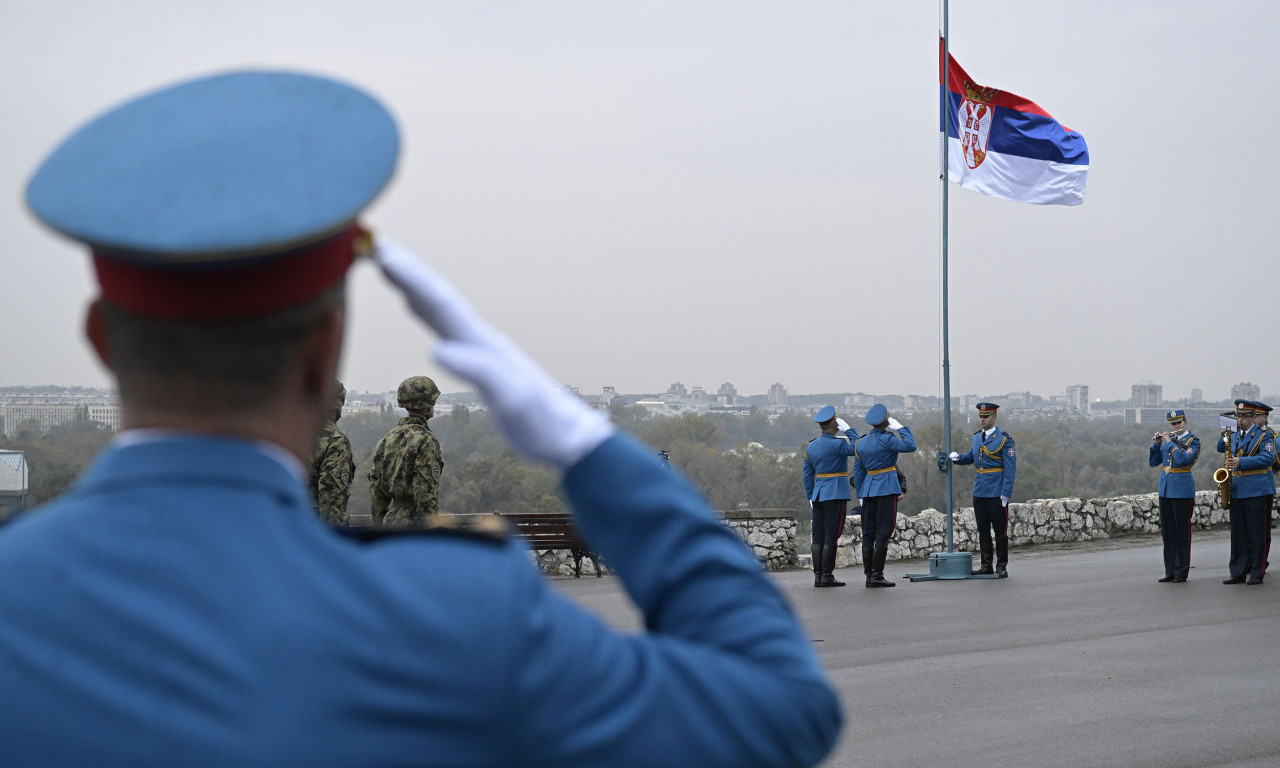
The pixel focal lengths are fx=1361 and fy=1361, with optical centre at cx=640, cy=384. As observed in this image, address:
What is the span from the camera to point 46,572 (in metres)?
1.10

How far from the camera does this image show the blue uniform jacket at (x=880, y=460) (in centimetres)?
1476

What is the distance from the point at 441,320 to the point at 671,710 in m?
0.44

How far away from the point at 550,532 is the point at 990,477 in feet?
16.8

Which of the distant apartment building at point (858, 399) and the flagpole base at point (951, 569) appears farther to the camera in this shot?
the distant apartment building at point (858, 399)

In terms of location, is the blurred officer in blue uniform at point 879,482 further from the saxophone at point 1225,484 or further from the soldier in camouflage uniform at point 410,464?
the soldier in camouflage uniform at point 410,464

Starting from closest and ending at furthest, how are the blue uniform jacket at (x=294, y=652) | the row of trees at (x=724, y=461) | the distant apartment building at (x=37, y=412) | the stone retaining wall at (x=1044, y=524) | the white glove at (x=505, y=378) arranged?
the blue uniform jacket at (x=294, y=652)
the white glove at (x=505, y=378)
the distant apartment building at (x=37, y=412)
the row of trees at (x=724, y=461)
the stone retaining wall at (x=1044, y=524)

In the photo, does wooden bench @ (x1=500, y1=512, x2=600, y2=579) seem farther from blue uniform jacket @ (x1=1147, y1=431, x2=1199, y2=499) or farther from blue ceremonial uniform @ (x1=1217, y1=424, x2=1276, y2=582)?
blue ceremonial uniform @ (x1=1217, y1=424, x2=1276, y2=582)

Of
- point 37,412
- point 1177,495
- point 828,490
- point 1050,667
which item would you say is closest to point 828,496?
point 828,490

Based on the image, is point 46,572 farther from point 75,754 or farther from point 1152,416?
point 1152,416

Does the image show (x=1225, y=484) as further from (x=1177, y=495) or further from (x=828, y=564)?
(x=828, y=564)

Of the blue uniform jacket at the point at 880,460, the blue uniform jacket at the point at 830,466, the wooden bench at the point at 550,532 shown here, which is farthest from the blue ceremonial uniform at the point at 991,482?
the wooden bench at the point at 550,532

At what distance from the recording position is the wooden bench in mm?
15227

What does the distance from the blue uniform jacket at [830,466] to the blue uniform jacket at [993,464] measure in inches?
65.7

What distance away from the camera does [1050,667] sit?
29.0 ft
